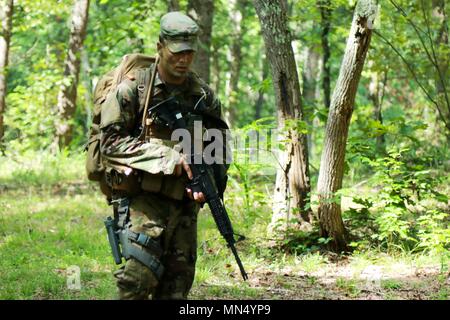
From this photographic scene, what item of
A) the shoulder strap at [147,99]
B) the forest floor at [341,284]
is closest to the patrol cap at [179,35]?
the shoulder strap at [147,99]

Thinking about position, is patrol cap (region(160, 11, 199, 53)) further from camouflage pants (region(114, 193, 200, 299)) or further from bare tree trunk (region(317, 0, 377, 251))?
bare tree trunk (region(317, 0, 377, 251))

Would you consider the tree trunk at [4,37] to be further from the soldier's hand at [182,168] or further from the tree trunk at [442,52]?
the soldier's hand at [182,168]

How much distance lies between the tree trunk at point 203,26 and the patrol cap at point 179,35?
6.33 m

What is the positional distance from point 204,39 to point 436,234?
5642mm

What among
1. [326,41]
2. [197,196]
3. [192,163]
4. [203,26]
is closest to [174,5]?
[203,26]

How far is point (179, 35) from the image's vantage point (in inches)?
182

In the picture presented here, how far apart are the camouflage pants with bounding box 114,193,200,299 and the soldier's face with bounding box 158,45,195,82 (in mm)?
877

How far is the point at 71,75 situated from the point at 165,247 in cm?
1043

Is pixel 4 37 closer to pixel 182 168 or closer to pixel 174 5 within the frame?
pixel 174 5

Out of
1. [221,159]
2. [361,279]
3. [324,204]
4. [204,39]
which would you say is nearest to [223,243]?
[324,204]

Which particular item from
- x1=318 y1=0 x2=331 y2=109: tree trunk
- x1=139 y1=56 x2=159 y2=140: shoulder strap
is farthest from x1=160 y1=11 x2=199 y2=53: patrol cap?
x1=318 y1=0 x2=331 y2=109: tree trunk

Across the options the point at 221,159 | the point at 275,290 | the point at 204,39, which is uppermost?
the point at 204,39
